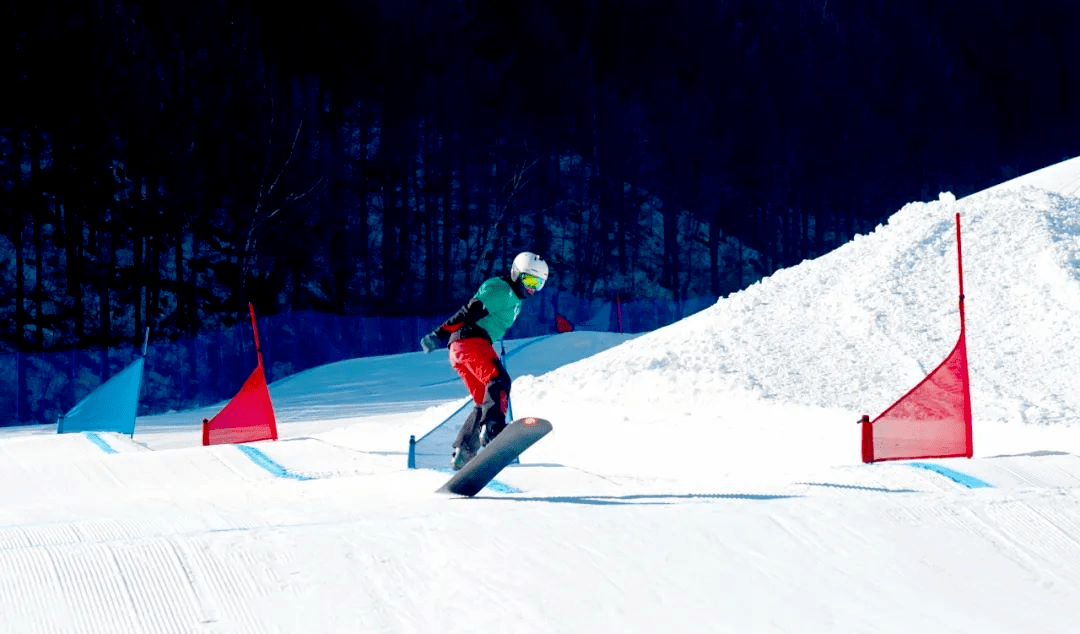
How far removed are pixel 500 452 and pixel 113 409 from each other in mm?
7078

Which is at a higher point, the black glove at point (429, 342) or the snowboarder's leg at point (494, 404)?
the black glove at point (429, 342)

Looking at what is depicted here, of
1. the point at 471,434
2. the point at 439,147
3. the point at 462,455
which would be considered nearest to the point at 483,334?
the point at 471,434

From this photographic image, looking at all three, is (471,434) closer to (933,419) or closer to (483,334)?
(483,334)

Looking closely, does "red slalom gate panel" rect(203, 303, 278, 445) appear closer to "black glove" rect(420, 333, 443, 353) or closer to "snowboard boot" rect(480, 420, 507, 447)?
"black glove" rect(420, 333, 443, 353)

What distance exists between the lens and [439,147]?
2927cm

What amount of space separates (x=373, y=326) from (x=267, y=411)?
1377cm

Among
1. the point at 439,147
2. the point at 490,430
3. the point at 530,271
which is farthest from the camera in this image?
the point at 439,147

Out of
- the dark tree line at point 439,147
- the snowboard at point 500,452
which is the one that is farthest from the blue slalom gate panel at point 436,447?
the dark tree line at point 439,147

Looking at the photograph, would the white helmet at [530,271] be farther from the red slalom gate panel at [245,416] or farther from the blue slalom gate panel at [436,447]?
the red slalom gate panel at [245,416]

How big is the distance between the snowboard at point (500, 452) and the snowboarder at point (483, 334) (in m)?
0.97

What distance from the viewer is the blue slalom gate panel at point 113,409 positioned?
10.8 meters

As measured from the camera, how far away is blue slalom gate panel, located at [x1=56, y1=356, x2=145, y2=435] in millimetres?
10758

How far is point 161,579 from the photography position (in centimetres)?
364

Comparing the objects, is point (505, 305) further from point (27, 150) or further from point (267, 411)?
point (27, 150)
